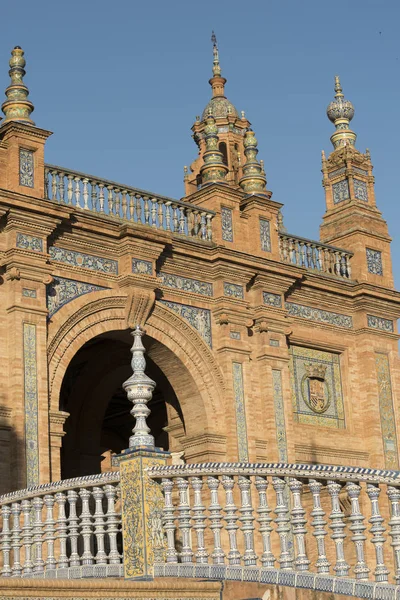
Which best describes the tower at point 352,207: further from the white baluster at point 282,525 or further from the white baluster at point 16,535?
the white baluster at point 282,525

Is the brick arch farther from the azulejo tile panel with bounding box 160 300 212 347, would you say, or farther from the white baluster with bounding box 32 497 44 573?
the white baluster with bounding box 32 497 44 573

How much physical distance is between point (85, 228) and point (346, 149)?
7172 millimetres

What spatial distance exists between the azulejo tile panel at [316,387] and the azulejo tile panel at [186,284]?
2170 mm

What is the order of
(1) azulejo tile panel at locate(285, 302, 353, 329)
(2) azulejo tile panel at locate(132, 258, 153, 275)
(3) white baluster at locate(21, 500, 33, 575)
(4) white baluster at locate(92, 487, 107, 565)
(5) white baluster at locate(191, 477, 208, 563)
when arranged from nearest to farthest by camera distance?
(5) white baluster at locate(191, 477, 208, 563)
(4) white baluster at locate(92, 487, 107, 565)
(3) white baluster at locate(21, 500, 33, 575)
(2) azulejo tile panel at locate(132, 258, 153, 275)
(1) azulejo tile panel at locate(285, 302, 353, 329)

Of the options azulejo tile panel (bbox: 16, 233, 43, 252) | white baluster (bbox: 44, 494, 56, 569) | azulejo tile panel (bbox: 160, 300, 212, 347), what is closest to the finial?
white baluster (bbox: 44, 494, 56, 569)

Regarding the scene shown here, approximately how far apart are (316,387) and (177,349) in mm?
3235

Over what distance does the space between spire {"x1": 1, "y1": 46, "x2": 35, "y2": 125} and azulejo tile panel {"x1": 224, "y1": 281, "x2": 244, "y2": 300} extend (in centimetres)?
422

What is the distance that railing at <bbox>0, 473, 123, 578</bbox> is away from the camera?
1017 centimetres

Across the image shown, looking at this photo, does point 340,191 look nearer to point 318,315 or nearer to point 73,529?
point 318,315

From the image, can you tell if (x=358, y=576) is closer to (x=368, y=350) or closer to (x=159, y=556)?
(x=159, y=556)

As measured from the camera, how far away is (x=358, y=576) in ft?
27.0

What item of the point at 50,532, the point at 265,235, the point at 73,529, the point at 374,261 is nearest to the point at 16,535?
the point at 50,532

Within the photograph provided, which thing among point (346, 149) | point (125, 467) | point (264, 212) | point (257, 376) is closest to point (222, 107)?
point (346, 149)

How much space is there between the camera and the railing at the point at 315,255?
20.5 meters
